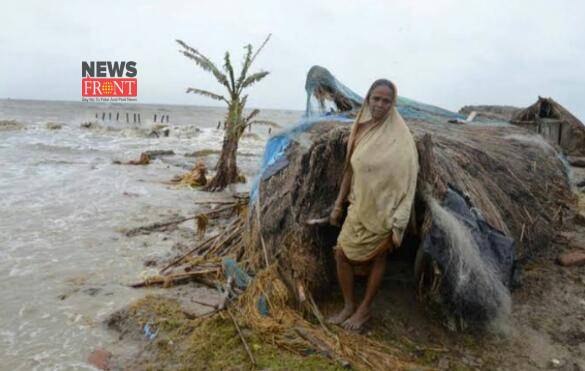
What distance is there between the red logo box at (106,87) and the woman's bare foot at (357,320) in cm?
2452

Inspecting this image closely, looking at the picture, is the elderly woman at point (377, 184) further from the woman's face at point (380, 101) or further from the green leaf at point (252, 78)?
the green leaf at point (252, 78)

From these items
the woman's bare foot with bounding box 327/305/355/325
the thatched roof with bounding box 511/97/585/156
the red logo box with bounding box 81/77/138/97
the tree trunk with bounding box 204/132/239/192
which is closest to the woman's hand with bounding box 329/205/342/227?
the woman's bare foot with bounding box 327/305/355/325

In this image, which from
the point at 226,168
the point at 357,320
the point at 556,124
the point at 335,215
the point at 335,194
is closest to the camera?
the point at 357,320

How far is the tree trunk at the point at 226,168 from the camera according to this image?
12.1m

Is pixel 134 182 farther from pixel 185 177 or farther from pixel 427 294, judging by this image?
pixel 427 294

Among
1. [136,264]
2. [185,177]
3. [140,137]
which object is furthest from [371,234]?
[140,137]

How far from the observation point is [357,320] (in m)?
3.64

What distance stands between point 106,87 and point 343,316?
26728 millimetres

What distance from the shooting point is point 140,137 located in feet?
90.4

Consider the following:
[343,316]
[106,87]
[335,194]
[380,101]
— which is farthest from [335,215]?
[106,87]

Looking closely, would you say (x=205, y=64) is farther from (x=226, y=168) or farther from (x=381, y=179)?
(x=381, y=179)

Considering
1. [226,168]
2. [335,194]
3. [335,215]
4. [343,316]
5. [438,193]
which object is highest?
[438,193]

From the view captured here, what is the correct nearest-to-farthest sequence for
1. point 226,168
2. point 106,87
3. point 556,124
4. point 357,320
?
1. point 357,320
2. point 226,168
3. point 556,124
4. point 106,87

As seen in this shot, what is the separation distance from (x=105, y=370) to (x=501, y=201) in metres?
4.19
